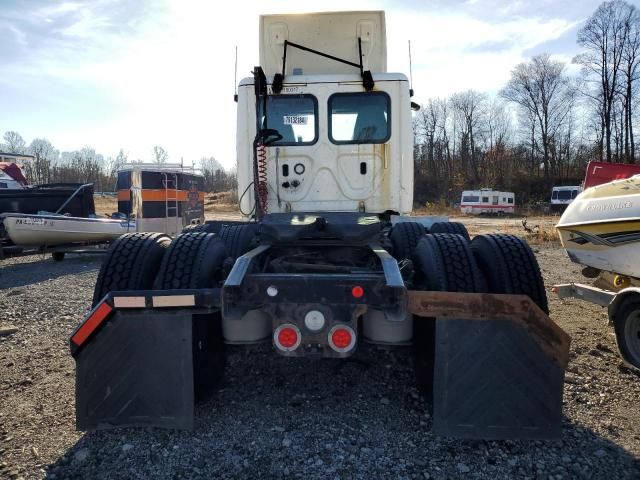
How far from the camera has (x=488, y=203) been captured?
1587 inches

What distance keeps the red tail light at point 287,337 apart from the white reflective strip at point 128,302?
2.57ft

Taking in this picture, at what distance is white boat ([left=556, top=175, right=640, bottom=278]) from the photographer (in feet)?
15.8

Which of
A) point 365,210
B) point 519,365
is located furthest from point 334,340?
point 365,210

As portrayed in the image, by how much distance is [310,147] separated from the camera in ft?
16.7

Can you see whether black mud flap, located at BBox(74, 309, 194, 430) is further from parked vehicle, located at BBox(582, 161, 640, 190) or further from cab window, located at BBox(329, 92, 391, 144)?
parked vehicle, located at BBox(582, 161, 640, 190)

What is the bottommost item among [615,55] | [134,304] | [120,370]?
[120,370]

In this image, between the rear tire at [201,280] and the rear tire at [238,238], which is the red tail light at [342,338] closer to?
the rear tire at [201,280]

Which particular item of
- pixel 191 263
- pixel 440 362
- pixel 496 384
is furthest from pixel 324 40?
pixel 496 384

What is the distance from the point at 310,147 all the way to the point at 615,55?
52287 millimetres

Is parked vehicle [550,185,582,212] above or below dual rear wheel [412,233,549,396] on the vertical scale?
above

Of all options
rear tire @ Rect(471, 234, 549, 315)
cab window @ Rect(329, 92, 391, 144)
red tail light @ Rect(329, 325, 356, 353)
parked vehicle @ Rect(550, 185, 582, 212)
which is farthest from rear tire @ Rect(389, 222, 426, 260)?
parked vehicle @ Rect(550, 185, 582, 212)

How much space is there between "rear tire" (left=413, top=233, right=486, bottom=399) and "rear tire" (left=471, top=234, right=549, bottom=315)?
0.57 ft

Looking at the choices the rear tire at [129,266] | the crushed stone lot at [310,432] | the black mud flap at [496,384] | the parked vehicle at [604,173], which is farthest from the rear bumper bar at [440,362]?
the parked vehicle at [604,173]

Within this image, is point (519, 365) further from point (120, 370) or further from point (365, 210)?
point (365, 210)
